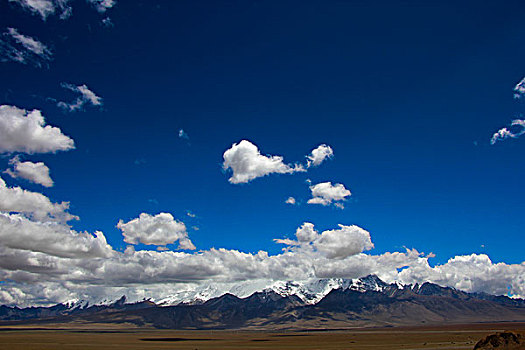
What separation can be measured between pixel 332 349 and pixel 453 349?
3558cm

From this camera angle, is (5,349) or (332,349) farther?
(5,349)

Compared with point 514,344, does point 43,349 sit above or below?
below

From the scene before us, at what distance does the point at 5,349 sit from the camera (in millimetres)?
141875

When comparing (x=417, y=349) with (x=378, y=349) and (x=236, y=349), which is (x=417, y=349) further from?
(x=236, y=349)

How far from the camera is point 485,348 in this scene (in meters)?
76.7

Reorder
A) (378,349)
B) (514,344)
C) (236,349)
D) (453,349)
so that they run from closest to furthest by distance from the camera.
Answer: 1. (514,344)
2. (453,349)
3. (378,349)
4. (236,349)

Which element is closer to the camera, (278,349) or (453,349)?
(453,349)

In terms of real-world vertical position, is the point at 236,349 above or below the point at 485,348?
below

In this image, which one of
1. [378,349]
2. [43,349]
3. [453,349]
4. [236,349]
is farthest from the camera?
[236,349]

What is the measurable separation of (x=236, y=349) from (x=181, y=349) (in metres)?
20.8

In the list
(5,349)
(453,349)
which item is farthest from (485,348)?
(5,349)

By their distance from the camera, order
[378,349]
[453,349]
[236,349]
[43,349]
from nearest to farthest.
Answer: [453,349] < [378,349] < [43,349] < [236,349]

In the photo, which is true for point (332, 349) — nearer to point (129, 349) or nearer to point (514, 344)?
point (514, 344)

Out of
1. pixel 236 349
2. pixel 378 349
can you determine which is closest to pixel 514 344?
pixel 378 349
